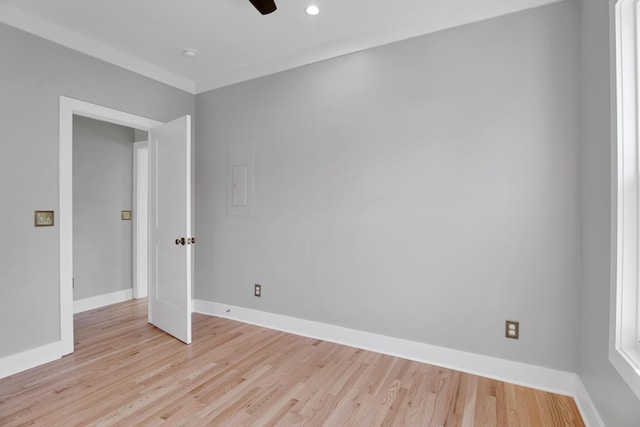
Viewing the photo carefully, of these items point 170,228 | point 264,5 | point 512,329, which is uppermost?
point 264,5

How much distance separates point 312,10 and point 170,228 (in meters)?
2.29

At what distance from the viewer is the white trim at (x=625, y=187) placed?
4.45ft

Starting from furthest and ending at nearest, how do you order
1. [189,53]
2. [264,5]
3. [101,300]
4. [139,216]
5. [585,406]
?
[139,216] → [101,300] → [189,53] → [264,5] → [585,406]

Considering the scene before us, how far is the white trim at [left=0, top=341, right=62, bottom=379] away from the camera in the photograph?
90.0 inches

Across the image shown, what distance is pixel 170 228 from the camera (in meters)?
3.12

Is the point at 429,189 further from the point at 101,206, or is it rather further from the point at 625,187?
the point at 101,206

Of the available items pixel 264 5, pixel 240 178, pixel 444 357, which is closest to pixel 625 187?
pixel 444 357

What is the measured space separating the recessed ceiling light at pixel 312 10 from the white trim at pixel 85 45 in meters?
1.83

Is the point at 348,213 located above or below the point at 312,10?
below

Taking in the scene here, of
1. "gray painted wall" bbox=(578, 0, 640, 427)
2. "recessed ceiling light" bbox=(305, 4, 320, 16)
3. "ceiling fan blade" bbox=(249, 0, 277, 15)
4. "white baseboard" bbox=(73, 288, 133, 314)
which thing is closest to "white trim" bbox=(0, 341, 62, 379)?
"white baseboard" bbox=(73, 288, 133, 314)

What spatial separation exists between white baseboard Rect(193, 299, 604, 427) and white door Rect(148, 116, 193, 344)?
0.66 metres

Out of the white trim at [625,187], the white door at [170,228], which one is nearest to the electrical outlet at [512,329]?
the white trim at [625,187]

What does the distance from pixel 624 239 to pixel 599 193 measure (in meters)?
0.39

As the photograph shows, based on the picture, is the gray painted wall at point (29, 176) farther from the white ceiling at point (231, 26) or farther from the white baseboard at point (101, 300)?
the white baseboard at point (101, 300)
